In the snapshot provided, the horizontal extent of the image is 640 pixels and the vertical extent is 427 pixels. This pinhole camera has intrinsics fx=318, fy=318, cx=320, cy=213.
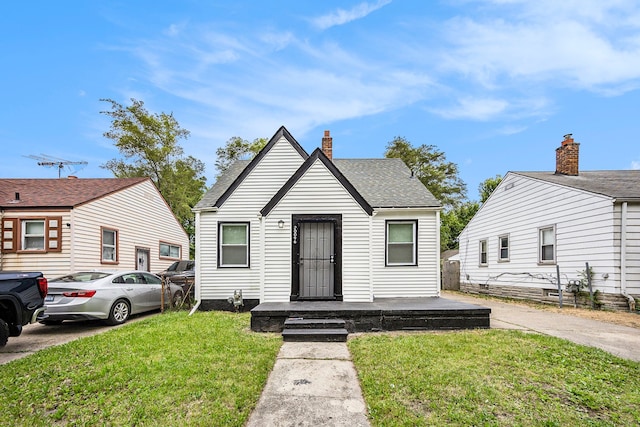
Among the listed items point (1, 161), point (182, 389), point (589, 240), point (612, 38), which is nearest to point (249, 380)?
point (182, 389)

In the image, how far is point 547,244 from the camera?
Answer: 1181 centimetres

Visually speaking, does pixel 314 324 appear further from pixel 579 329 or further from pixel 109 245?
pixel 109 245

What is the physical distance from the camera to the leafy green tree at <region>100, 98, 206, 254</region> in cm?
2619

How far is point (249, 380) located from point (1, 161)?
2667cm

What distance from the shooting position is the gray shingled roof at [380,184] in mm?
9719

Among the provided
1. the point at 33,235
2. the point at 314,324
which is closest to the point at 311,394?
the point at 314,324

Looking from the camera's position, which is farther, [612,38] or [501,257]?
[501,257]

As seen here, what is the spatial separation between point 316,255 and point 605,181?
1090cm

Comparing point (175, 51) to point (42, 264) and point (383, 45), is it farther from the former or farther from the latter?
point (42, 264)

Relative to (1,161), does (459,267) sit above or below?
below

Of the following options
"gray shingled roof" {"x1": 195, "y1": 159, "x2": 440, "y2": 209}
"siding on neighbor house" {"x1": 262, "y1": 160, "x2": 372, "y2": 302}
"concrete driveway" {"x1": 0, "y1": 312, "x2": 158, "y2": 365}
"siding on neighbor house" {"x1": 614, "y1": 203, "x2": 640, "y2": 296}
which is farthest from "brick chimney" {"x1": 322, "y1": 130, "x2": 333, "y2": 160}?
"siding on neighbor house" {"x1": 614, "y1": 203, "x2": 640, "y2": 296}

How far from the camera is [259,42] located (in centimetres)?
1259

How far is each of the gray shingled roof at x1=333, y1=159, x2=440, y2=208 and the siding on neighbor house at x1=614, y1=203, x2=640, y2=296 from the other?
5.15m

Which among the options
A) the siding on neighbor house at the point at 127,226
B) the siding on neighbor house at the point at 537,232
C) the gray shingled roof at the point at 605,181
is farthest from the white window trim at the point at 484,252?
the siding on neighbor house at the point at 127,226
